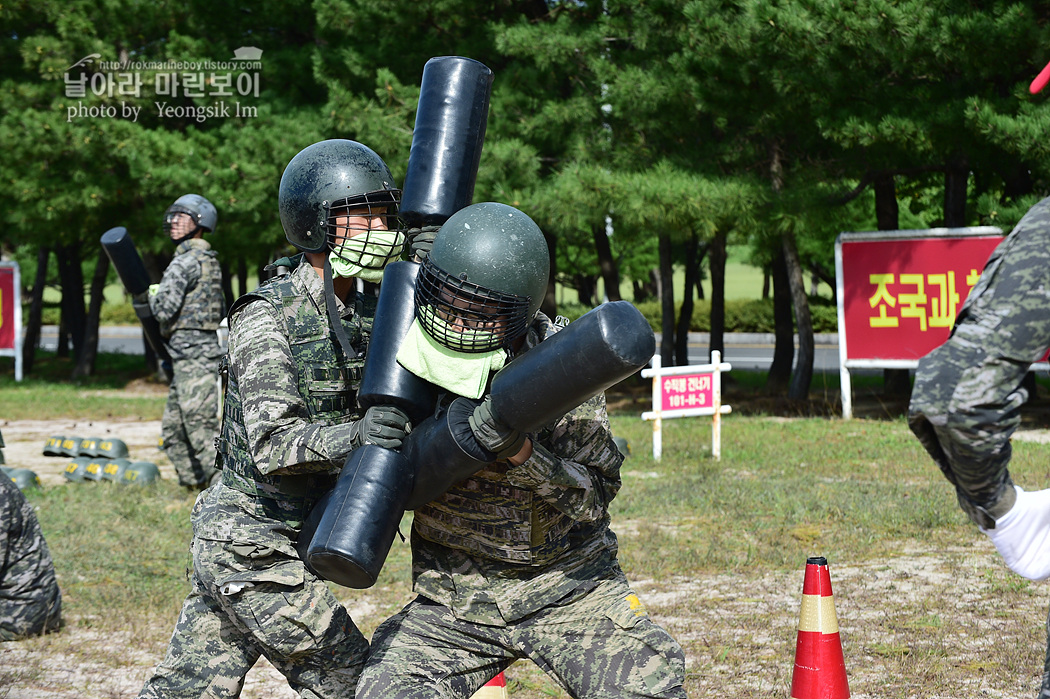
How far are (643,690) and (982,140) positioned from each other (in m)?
9.75

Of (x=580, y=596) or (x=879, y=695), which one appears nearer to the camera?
(x=580, y=596)

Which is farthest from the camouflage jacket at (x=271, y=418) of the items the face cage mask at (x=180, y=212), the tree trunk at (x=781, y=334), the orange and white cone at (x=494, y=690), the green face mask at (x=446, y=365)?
the tree trunk at (x=781, y=334)

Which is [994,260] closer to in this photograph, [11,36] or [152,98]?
[152,98]

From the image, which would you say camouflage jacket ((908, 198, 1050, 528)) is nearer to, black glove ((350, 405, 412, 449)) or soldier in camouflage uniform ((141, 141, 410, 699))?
black glove ((350, 405, 412, 449))

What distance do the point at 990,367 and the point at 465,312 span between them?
3.81 feet

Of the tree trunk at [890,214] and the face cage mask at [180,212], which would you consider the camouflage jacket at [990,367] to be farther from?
the tree trunk at [890,214]

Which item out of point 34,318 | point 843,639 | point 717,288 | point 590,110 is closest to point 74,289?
point 34,318

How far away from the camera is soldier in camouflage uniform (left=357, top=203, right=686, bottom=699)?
2.48 meters

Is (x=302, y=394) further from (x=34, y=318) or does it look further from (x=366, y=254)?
(x=34, y=318)

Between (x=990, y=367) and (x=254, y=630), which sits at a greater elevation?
(x=990, y=367)

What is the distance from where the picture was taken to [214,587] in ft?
9.48

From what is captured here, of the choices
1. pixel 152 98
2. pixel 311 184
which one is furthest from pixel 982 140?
pixel 152 98

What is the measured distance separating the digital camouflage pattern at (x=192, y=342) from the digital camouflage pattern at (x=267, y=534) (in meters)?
5.22

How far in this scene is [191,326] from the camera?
8078 millimetres
